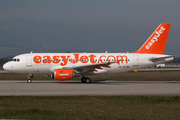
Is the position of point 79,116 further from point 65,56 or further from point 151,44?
point 151,44

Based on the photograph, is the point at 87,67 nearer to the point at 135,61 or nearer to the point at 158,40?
the point at 135,61

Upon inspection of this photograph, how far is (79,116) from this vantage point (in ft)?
31.2

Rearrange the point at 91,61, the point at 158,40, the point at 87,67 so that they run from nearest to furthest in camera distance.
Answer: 1. the point at 87,67
2. the point at 91,61
3. the point at 158,40

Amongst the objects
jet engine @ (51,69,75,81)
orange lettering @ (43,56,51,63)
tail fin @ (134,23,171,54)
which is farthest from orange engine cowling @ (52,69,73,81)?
tail fin @ (134,23,171,54)

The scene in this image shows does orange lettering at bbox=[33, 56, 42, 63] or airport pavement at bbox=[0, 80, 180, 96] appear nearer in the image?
airport pavement at bbox=[0, 80, 180, 96]

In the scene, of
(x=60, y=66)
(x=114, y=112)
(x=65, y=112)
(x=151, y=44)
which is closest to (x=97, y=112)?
(x=114, y=112)

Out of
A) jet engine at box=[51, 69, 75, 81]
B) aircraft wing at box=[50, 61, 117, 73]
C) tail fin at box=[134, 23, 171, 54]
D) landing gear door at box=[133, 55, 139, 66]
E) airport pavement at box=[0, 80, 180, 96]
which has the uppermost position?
tail fin at box=[134, 23, 171, 54]

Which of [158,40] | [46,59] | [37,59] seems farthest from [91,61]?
[158,40]

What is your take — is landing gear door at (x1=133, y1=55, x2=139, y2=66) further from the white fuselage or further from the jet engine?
the jet engine

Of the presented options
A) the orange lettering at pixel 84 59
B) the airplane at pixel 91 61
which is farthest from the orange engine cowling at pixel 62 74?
the orange lettering at pixel 84 59

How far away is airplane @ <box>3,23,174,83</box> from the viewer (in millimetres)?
29266

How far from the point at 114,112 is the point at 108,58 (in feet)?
66.4

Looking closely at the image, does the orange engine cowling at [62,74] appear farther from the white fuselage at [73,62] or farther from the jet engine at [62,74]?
the white fuselage at [73,62]

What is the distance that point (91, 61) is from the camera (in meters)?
30.1
